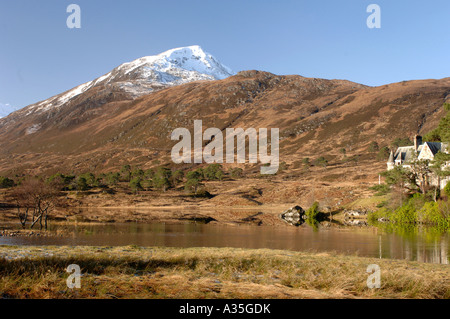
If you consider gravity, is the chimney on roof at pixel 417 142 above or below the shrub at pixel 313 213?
above

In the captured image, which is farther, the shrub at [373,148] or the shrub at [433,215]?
the shrub at [373,148]

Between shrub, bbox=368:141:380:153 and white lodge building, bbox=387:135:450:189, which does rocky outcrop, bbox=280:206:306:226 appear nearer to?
white lodge building, bbox=387:135:450:189

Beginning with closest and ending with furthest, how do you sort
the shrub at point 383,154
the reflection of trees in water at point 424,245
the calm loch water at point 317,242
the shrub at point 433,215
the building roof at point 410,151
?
the reflection of trees in water at point 424,245, the calm loch water at point 317,242, the shrub at point 433,215, the building roof at point 410,151, the shrub at point 383,154

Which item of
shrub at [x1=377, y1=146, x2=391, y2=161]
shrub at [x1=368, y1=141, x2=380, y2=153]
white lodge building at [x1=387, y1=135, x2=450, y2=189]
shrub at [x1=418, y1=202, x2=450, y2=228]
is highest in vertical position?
shrub at [x1=368, y1=141, x2=380, y2=153]

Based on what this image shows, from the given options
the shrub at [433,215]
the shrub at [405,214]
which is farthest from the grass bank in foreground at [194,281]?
the shrub at [405,214]

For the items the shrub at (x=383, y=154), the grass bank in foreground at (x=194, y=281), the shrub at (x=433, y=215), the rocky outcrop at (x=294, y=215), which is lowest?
the rocky outcrop at (x=294, y=215)

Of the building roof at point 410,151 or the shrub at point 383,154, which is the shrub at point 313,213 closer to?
the building roof at point 410,151

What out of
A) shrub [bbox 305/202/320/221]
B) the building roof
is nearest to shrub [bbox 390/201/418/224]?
the building roof

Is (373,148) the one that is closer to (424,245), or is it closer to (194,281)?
(424,245)

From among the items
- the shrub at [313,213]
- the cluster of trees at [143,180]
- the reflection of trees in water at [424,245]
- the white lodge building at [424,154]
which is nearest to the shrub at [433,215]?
the reflection of trees in water at [424,245]

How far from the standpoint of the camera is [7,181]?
10662 centimetres

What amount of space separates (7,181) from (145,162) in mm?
83220

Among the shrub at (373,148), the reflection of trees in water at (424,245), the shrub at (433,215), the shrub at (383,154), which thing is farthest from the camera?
the shrub at (373,148)
